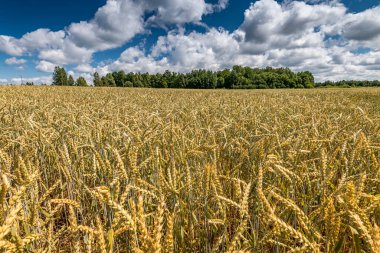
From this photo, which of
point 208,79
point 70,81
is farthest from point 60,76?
point 208,79

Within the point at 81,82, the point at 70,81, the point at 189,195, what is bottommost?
the point at 189,195

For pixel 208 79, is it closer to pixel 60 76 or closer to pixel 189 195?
pixel 60 76

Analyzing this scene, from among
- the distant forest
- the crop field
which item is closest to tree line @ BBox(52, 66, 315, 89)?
the distant forest

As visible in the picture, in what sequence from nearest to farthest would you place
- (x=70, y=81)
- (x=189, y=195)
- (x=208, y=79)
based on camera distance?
1. (x=189, y=195)
2. (x=208, y=79)
3. (x=70, y=81)

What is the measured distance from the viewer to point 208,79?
89.7 metres

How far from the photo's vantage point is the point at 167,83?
318ft

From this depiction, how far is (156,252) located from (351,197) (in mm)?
746

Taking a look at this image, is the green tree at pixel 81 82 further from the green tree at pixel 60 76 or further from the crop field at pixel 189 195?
the crop field at pixel 189 195

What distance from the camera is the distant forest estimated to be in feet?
277

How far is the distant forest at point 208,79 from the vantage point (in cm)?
8444

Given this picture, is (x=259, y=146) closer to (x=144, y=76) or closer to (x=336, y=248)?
(x=336, y=248)

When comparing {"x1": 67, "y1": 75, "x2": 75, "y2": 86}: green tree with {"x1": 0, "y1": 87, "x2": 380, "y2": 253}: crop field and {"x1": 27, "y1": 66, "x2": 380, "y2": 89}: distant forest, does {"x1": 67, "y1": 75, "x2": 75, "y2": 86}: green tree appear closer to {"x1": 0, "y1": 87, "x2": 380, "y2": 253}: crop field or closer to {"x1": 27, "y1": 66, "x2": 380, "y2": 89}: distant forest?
{"x1": 27, "y1": 66, "x2": 380, "y2": 89}: distant forest

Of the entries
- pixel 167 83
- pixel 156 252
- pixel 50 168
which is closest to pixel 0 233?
pixel 156 252

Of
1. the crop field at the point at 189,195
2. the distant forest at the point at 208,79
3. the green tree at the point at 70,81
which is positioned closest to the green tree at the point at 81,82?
the distant forest at the point at 208,79
